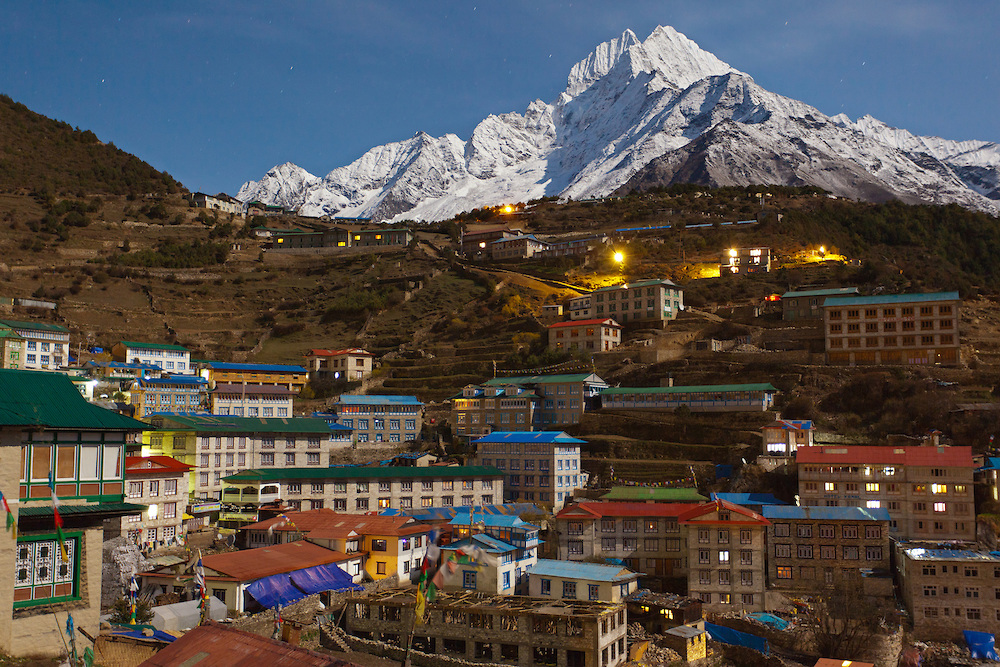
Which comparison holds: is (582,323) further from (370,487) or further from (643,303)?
(370,487)

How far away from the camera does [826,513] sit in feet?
137

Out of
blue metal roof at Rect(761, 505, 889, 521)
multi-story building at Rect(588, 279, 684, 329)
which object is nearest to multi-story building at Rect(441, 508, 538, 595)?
blue metal roof at Rect(761, 505, 889, 521)

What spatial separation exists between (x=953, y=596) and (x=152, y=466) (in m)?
40.1

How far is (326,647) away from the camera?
107 ft

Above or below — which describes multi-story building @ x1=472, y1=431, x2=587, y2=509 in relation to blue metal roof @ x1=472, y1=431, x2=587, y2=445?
below

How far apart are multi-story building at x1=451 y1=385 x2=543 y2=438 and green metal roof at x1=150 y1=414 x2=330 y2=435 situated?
41.5 ft

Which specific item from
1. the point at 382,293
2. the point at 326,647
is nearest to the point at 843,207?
the point at 382,293

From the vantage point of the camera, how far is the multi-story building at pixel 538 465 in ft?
178

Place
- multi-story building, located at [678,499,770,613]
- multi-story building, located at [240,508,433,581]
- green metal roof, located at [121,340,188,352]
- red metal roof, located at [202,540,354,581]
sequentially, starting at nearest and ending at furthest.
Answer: red metal roof, located at [202,540,354,581], multi-story building, located at [678,499,770,613], multi-story building, located at [240,508,433,581], green metal roof, located at [121,340,188,352]

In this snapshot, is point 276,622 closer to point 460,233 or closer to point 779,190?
point 460,233

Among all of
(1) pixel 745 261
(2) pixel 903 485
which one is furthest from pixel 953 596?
(1) pixel 745 261

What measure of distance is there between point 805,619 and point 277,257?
9644 cm

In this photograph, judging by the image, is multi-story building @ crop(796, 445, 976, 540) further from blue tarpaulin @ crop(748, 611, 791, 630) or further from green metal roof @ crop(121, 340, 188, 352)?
green metal roof @ crop(121, 340, 188, 352)

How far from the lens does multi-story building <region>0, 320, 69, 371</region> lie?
66.6m
